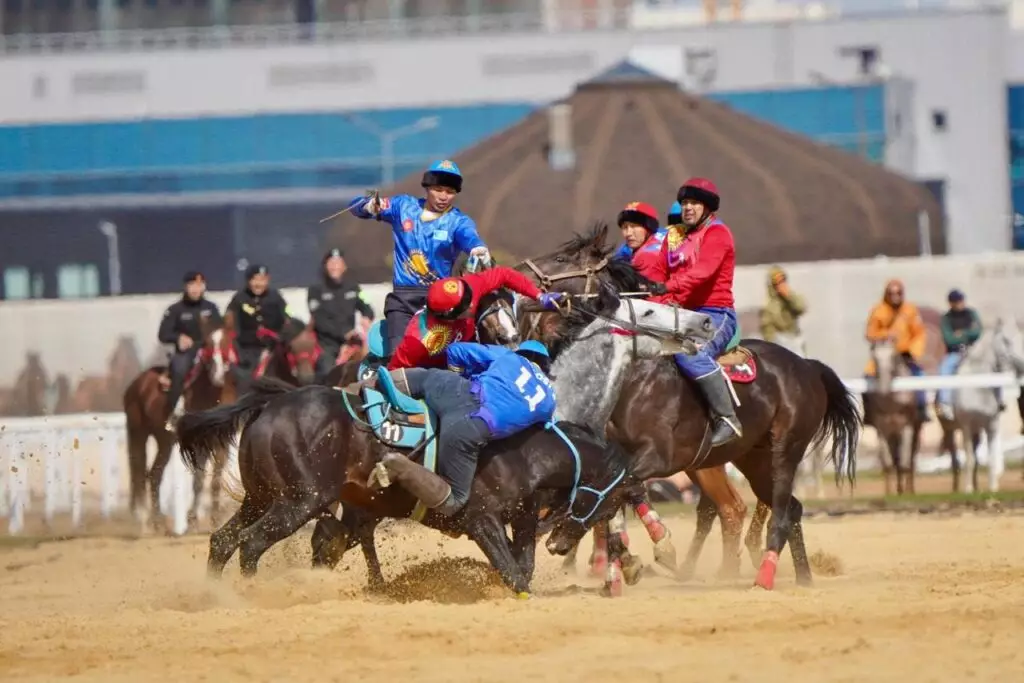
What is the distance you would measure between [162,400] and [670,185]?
72.4 feet

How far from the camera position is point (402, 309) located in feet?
37.3

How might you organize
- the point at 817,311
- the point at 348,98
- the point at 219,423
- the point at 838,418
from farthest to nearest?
the point at 348,98 → the point at 817,311 → the point at 838,418 → the point at 219,423

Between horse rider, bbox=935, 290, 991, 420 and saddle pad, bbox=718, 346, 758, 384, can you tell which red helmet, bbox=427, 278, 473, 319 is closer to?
saddle pad, bbox=718, 346, 758, 384

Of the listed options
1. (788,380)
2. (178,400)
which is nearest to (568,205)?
(178,400)

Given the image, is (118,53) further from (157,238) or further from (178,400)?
(178,400)

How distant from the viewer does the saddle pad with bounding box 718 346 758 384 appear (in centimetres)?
1177

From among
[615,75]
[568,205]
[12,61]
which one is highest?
[12,61]

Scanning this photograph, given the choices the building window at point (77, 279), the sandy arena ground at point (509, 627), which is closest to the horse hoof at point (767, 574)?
the sandy arena ground at point (509, 627)

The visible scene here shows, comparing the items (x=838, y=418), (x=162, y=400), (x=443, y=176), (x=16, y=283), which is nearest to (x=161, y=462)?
(x=162, y=400)

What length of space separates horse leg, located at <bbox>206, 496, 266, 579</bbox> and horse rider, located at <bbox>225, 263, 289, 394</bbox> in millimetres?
7893

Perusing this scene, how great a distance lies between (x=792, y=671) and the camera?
7887 mm

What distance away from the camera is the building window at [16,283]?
58531mm

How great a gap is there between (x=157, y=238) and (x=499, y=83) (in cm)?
1956

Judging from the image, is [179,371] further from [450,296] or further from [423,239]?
[450,296]
